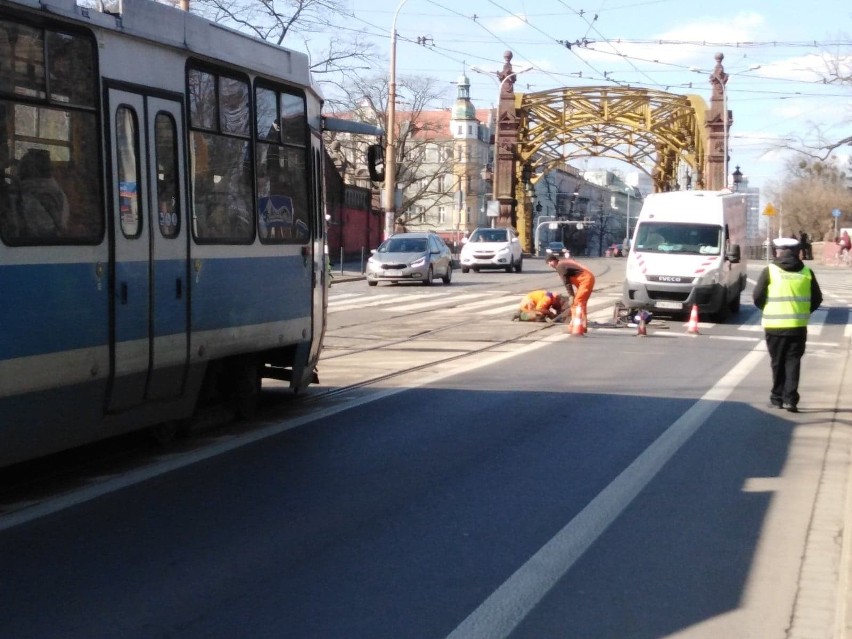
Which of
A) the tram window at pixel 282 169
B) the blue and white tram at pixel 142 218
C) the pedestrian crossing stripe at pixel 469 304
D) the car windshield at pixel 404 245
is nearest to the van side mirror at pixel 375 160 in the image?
the blue and white tram at pixel 142 218

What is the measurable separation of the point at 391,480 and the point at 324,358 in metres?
7.82

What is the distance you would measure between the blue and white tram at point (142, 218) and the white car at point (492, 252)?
113 feet

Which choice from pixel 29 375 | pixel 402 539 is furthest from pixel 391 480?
pixel 29 375

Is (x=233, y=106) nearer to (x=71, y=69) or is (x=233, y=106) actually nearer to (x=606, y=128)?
(x=71, y=69)

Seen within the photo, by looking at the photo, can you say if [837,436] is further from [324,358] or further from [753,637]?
[324,358]

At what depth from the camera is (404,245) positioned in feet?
117

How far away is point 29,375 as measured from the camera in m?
6.97

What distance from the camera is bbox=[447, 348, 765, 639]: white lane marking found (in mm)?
5340

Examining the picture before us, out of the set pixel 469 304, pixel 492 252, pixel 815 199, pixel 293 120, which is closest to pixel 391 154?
pixel 492 252

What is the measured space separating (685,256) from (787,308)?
40.1ft

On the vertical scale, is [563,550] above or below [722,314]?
above

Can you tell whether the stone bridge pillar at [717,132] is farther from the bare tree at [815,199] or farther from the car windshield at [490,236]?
the bare tree at [815,199]

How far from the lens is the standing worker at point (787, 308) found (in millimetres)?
11672

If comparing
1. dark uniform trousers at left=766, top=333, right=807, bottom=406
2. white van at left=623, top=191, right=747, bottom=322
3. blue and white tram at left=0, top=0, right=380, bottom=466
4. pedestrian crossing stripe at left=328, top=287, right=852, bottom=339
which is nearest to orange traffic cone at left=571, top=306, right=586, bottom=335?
pedestrian crossing stripe at left=328, top=287, right=852, bottom=339
